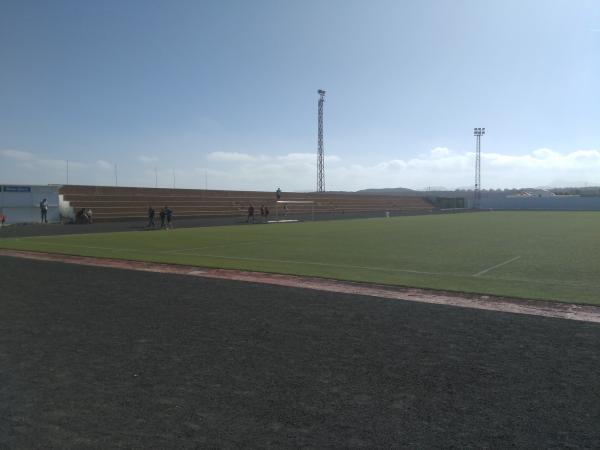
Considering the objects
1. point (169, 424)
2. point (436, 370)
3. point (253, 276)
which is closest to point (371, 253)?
point (253, 276)

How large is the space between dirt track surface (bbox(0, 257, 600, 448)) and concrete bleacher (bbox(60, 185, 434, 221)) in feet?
111

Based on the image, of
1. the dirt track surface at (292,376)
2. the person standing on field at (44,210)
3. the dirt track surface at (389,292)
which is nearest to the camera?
the dirt track surface at (292,376)

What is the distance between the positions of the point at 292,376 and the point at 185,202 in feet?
149

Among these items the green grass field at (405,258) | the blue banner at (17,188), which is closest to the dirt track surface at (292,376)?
the green grass field at (405,258)

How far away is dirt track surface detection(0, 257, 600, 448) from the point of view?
3.90 metres

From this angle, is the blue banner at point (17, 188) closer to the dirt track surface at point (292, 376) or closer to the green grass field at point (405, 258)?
the green grass field at point (405, 258)

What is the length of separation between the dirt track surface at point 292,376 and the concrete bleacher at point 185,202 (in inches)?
1333

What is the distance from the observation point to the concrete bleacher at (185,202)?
132 ft

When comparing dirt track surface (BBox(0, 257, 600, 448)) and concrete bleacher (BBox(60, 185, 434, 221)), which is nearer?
dirt track surface (BBox(0, 257, 600, 448))

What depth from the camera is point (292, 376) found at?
512cm

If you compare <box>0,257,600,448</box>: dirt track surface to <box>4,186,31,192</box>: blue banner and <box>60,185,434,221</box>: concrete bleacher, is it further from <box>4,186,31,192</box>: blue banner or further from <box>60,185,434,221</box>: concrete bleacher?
<box>60,185,434,221</box>: concrete bleacher

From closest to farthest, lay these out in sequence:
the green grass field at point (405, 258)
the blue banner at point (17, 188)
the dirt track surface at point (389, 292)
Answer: the dirt track surface at point (389, 292) → the green grass field at point (405, 258) → the blue banner at point (17, 188)

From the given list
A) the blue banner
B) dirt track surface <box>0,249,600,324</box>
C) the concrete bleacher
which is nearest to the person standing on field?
the blue banner

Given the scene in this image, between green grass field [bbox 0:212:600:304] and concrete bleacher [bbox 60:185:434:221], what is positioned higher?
concrete bleacher [bbox 60:185:434:221]
